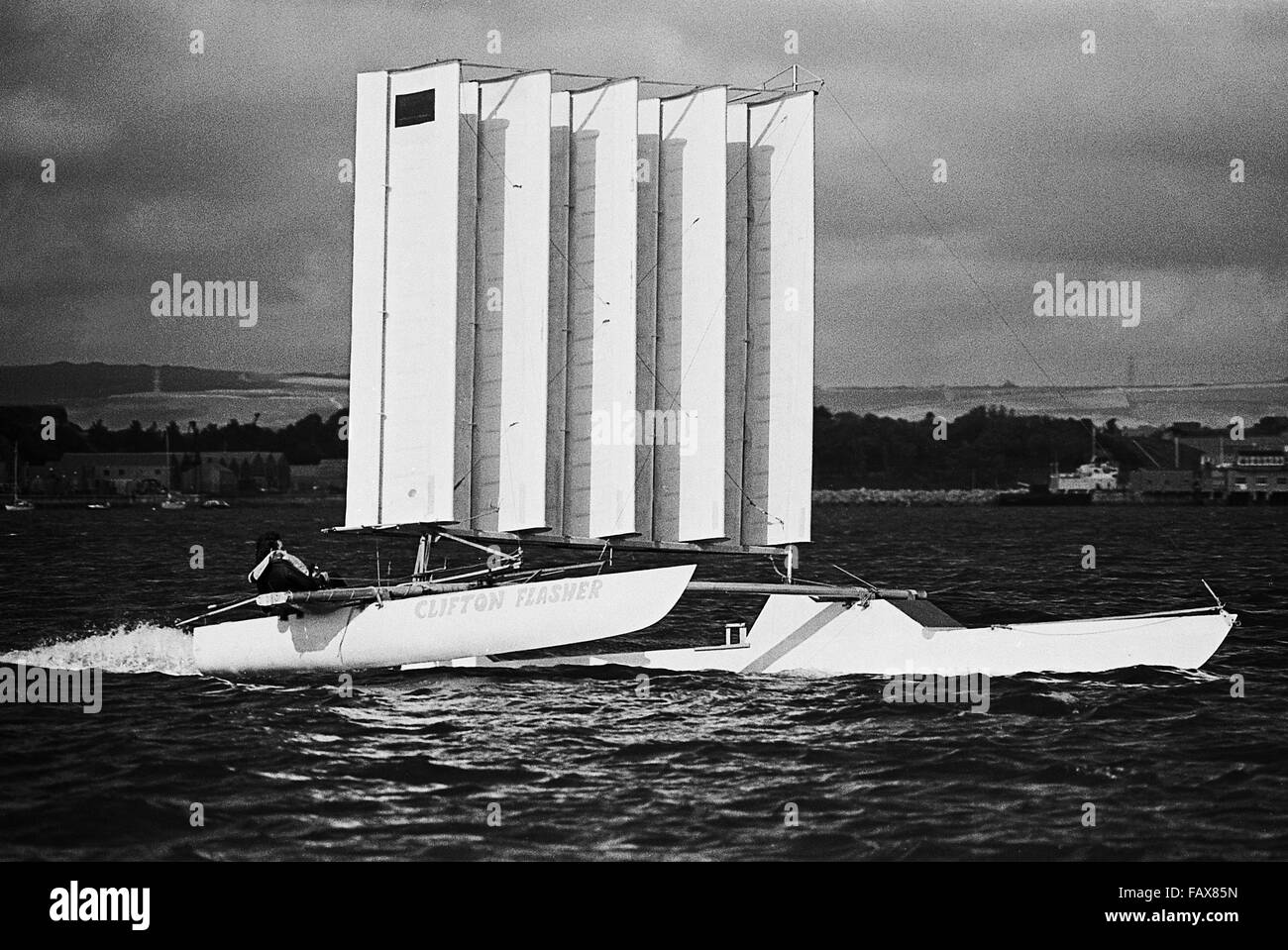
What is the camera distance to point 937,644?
19812 millimetres

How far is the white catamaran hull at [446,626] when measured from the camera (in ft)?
59.5

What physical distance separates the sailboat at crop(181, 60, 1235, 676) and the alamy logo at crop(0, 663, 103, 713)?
1565 mm

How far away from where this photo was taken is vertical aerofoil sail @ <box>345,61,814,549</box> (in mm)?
19547

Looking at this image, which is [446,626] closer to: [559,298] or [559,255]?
[559,298]

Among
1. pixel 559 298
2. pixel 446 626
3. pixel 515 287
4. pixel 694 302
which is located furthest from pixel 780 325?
pixel 446 626

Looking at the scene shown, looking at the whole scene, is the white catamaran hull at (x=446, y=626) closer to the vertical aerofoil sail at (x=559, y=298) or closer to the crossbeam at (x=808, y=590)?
the crossbeam at (x=808, y=590)

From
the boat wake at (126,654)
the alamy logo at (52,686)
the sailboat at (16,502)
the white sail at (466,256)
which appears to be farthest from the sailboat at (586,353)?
the sailboat at (16,502)

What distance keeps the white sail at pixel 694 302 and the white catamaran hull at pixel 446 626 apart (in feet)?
7.40

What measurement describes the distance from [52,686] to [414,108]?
31.1 ft
